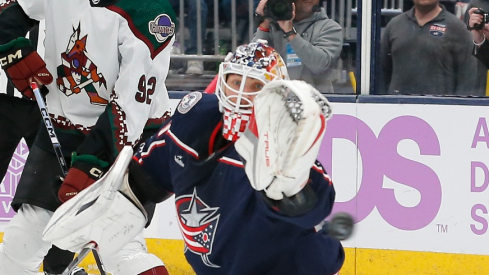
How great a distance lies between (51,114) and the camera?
3.35 m

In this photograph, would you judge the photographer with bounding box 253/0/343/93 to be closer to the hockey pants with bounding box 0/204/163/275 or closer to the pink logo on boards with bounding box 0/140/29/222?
the pink logo on boards with bounding box 0/140/29/222

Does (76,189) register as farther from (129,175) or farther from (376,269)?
(376,269)

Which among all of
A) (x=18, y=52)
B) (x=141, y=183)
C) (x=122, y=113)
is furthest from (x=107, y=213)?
(x=18, y=52)

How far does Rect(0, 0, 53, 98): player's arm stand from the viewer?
3.19 metres

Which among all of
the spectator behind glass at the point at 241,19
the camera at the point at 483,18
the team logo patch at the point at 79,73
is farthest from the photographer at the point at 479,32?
the team logo patch at the point at 79,73

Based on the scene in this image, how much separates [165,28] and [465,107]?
142cm

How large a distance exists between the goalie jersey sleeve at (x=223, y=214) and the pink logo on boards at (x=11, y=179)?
2.18 metres

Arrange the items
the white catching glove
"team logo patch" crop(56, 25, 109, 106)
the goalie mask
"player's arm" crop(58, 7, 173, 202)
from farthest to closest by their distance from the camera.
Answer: "team logo patch" crop(56, 25, 109, 106)
"player's arm" crop(58, 7, 173, 202)
the goalie mask
the white catching glove

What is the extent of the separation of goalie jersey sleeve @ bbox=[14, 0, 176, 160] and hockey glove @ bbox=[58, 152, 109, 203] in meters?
0.07

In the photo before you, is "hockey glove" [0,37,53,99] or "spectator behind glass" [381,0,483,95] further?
"spectator behind glass" [381,0,483,95]

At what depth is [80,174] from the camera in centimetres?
303

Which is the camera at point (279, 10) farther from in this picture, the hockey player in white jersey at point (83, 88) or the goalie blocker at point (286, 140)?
the goalie blocker at point (286, 140)

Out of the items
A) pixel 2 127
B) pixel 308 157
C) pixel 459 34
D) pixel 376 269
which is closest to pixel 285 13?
pixel 459 34

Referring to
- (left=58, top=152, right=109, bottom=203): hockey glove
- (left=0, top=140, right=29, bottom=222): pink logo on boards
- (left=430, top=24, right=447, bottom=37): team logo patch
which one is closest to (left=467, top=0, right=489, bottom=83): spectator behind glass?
(left=430, top=24, right=447, bottom=37): team logo patch
